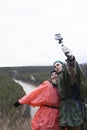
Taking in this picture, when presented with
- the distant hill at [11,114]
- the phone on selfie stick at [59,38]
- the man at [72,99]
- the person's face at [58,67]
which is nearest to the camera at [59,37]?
the phone on selfie stick at [59,38]

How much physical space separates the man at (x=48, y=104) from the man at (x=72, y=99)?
0.12m

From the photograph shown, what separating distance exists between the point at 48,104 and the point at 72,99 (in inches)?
11.6

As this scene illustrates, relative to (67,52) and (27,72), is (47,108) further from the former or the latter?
(27,72)

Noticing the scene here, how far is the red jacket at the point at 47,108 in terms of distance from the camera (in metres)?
5.09

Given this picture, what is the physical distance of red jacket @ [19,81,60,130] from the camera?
5.09 metres

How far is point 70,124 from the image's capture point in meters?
4.92

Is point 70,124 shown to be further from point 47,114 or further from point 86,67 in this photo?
point 86,67

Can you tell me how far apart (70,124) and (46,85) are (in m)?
0.58

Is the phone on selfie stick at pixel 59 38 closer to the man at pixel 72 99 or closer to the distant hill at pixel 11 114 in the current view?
the man at pixel 72 99

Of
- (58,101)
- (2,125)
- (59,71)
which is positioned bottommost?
(2,125)

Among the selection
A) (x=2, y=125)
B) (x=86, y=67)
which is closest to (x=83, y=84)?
(x=86, y=67)

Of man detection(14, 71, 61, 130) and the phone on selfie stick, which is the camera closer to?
the phone on selfie stick

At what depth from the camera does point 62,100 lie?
16.5ft

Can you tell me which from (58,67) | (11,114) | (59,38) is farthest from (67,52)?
(11,114)
